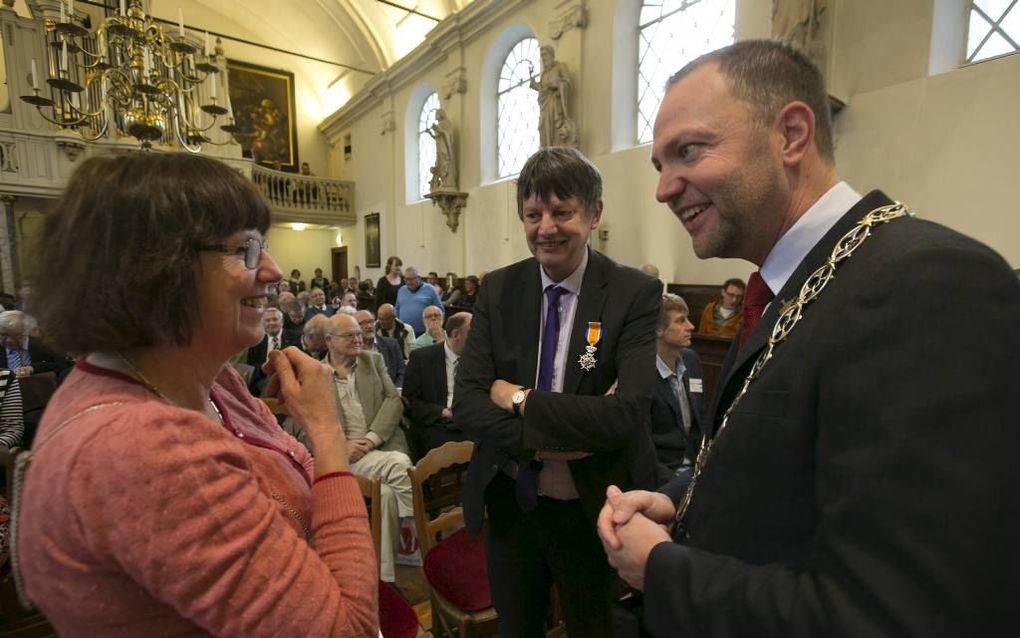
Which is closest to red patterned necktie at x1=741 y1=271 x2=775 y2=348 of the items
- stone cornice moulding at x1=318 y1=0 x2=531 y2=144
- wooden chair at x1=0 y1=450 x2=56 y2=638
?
wooden chair at x1=0 y1=450 x2=56 y2=638

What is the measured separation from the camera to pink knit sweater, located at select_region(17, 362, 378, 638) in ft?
2.13

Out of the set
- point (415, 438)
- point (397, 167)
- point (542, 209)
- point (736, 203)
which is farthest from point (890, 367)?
point (397, 167)

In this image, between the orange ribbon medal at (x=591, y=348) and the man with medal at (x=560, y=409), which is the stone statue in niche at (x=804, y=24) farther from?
the orange ribbon medal at (x=591, y=348)

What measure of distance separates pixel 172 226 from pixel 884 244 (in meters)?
1.00

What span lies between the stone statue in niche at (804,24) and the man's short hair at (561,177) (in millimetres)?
4513

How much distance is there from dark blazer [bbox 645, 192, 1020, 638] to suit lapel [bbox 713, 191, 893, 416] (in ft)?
0.23

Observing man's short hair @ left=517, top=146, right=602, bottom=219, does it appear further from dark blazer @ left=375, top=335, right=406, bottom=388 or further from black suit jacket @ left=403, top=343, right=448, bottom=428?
dark blazer @ left=375, top=335, right=406, bottom=388

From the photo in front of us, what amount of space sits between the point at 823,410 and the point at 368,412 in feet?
10.6

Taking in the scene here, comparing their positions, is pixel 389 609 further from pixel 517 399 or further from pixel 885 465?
pixel 885 465

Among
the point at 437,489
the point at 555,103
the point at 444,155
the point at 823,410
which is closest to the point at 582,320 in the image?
the point at 823,410

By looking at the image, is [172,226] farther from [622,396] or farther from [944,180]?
[944,180]

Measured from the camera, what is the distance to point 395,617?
1.72 metres

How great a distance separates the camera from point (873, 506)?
1.78 feet

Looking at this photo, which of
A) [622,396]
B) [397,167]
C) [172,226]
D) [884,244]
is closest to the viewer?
[884,244]
